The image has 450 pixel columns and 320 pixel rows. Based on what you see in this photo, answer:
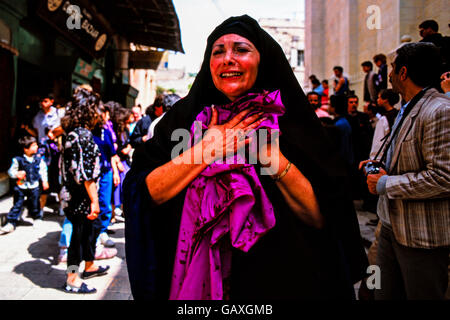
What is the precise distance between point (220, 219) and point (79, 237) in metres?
2.75

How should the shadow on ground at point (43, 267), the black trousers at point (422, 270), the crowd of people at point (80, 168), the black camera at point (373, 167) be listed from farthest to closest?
the shadow on ground at point (43, 267) < the crowd of people at point (80, 168) < the black camera at point (373, 167) < the black trousers at point (422, 270)

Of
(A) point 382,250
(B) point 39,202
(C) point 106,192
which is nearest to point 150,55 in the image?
(B) point 39,202

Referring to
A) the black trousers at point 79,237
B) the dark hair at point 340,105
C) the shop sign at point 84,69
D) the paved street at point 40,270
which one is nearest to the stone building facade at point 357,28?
the dark hair at point 340,105

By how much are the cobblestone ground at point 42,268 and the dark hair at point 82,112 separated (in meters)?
1.71

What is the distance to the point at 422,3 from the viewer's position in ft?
28.1

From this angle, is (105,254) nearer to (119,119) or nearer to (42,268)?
(42,268)

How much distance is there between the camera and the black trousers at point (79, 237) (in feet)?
11.7

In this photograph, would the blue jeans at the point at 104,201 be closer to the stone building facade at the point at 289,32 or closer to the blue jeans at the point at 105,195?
the blue jeans at the point at 105,195

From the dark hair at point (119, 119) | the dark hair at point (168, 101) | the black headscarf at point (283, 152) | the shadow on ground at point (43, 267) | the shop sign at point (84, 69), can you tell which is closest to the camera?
the black headscarf at point (283, 152)

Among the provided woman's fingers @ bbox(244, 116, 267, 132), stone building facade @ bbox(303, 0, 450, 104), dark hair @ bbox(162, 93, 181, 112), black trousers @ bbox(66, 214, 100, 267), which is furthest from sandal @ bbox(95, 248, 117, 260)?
stone building facade @ bbox(303, 0, 450, 104)

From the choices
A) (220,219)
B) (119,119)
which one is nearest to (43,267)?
(119,119)

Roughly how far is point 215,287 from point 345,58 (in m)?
13.7

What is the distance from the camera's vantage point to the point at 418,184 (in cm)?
197

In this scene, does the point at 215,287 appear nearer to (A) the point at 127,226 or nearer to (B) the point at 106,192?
(A) the point at 127,226
